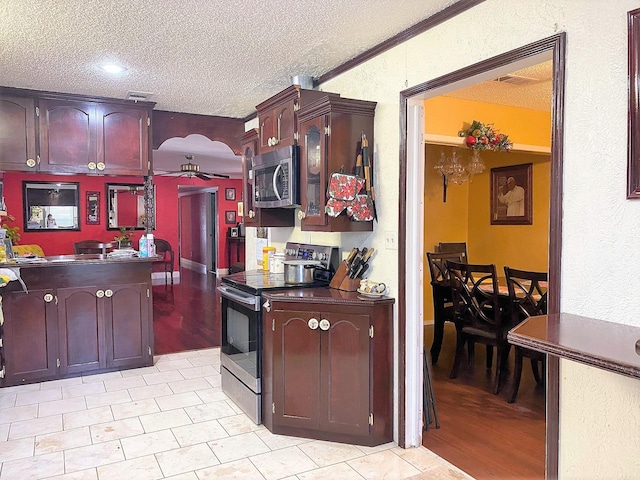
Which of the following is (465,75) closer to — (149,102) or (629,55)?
(629,55)

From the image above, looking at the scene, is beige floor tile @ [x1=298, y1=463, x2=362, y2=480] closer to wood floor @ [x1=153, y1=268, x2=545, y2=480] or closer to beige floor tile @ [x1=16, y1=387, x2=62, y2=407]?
wood floor @ [x1=153, y1=268, x2=545, y2=480]

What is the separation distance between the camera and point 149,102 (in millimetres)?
4203

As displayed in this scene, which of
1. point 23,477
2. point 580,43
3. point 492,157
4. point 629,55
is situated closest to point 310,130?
point 580,43

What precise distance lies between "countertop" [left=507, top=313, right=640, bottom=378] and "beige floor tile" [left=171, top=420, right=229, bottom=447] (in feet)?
6.58

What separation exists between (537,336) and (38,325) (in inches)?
146

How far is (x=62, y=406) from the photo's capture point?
3320 millimetres

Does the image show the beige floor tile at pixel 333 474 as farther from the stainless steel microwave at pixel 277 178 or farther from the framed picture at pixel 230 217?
the framed picture at pixel 230 217

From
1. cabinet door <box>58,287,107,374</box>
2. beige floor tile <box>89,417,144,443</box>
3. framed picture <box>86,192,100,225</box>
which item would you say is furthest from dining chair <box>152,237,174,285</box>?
beige floor tile <box>89,417,144,443</box>

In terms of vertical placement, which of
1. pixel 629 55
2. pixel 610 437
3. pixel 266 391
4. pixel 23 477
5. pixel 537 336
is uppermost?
pixel 629 55

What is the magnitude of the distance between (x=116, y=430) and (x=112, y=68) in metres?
2.36

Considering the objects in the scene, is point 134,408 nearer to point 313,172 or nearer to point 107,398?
point 107,398

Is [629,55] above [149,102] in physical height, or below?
below

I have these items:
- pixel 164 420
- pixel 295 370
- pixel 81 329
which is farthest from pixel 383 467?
pixel 81 329

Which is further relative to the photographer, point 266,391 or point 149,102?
point 149,102
